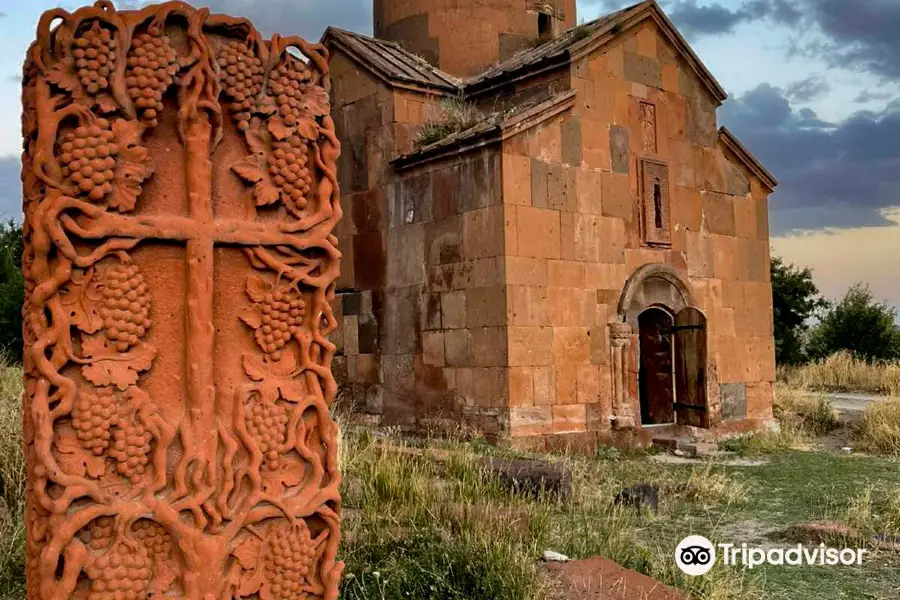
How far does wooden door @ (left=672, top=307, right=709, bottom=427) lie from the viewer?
33.0ft

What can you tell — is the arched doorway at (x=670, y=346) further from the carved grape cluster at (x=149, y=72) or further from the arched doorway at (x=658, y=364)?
the carved grape cluster at (x=149, y=72)

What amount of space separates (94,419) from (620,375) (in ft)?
24.9

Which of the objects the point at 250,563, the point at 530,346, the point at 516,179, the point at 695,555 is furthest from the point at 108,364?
the point at 516,179

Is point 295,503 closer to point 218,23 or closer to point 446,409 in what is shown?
point 218,23

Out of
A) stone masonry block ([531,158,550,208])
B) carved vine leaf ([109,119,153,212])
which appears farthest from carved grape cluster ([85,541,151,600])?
stone masonry block ([531,158,550,208])

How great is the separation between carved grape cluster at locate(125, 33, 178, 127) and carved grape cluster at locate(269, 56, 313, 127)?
1.04 ft

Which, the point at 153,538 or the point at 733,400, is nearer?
the point at 153,538

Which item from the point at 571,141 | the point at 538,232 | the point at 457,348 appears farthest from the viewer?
the point at 571,141

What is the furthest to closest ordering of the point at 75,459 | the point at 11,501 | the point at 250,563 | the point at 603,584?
the point at 11,501
the point at 603,584
the point at 250,563
the point at 75,459

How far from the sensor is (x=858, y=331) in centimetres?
2108

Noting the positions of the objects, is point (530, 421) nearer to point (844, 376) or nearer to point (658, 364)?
point (658, 364)

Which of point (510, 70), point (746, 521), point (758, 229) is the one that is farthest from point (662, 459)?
point (510, 70)

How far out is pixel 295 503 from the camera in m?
2.54

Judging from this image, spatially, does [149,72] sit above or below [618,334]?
above
